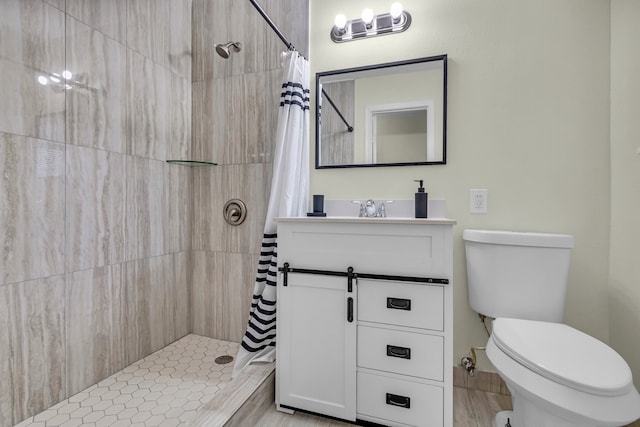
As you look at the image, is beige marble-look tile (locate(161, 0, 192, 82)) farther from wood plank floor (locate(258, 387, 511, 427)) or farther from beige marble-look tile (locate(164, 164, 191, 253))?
wood plank floor (locate(258, 387, 511, 427))

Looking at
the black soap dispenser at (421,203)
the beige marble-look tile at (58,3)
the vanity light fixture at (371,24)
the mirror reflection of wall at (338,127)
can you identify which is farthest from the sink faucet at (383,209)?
the beige marble-look tile at (58,3)

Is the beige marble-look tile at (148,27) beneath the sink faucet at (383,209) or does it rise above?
above

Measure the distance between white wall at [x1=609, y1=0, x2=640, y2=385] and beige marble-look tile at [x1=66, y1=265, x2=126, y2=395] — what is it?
2.49m

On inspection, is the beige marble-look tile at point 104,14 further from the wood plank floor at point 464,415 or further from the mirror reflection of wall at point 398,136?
the wood plank floor at point 464,415

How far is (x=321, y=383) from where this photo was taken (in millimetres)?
1316

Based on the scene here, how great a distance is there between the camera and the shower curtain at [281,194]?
158 centimetres

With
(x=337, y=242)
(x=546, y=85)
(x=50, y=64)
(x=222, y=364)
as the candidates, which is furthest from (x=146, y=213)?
(x=546, y=85)

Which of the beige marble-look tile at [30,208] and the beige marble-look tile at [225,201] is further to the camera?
the beige marble-look tile at [225,201]

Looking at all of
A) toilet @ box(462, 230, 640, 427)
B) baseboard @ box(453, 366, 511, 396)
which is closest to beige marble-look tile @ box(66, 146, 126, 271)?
toilet @ box(462, 230, 640, 427)

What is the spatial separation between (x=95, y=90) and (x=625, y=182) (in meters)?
2.58

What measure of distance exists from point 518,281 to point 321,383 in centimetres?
100

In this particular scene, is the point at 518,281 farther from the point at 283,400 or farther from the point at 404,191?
the point at 283,400

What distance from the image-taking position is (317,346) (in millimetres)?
1326

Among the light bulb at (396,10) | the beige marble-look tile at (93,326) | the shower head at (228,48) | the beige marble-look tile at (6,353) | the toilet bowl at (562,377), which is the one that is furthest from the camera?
the shower head at (228,48)
